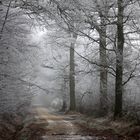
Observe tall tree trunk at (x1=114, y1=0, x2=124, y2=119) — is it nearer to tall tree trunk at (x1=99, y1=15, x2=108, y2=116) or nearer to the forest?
the forest

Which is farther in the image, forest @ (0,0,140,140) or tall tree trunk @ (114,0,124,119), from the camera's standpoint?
tall tree trunk @ (114,0,124,119)

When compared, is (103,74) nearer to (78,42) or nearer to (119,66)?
(78,42)

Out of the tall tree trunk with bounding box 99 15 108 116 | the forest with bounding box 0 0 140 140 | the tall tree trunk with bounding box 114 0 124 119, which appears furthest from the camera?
the tall tree trunk with bounding box 99 15 108 116

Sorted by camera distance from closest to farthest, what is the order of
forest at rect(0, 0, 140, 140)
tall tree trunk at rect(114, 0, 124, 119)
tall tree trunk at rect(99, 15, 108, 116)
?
forest at rect(0, 0, 140, 140)
tall tree trunk at rect(114, 0, 124, 119)
tall tree trunk at rect(99, 15, 108, 116)

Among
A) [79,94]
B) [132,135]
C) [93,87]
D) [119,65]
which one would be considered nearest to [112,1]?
[119,65]

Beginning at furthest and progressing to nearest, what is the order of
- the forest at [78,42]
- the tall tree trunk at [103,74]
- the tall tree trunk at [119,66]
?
the tall tree trunk at [103,74] → the tall tree trunk at [119,66] → the forest at [78,42]

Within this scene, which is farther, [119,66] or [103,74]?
[103,74]

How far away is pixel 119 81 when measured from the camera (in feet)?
49.5

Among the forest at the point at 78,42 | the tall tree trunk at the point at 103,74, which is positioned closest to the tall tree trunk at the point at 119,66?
the forest at the point at 78,42

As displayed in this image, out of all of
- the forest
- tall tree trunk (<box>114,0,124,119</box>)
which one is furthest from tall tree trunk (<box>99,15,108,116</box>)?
tall tree trunk (<box>114,0,124,119</box>)

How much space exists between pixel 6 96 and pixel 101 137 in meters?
5.96

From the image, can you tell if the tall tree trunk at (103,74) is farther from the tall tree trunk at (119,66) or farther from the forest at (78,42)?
the tall tree trunk at (119,66)

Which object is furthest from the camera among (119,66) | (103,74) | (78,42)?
(78,42)

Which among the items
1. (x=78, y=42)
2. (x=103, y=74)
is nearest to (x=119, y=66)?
(x=103, y=74)
